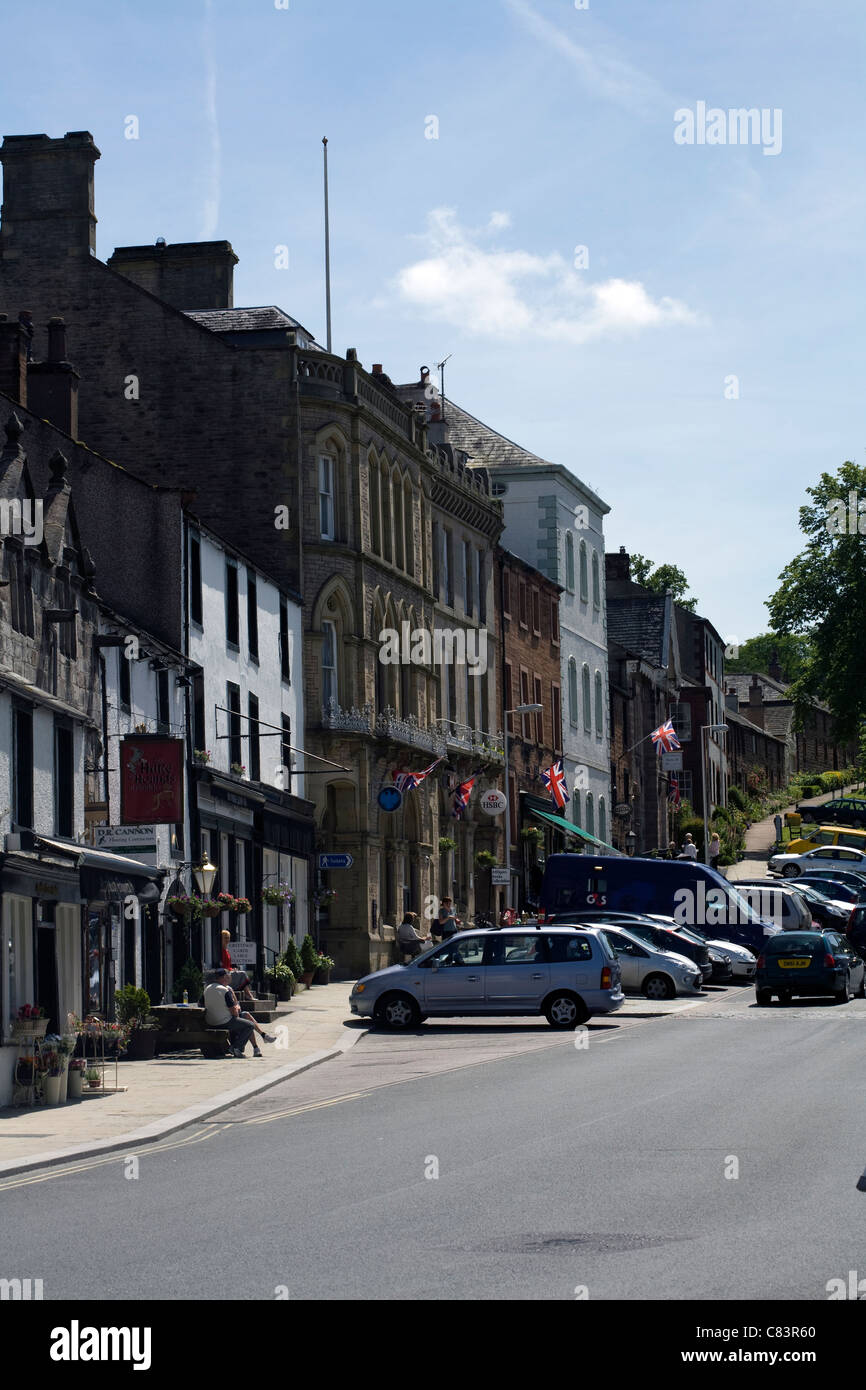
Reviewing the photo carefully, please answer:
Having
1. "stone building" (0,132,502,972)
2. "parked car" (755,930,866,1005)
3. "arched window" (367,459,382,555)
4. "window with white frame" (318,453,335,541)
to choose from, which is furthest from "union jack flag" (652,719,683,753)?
"parked car" (755,930,866,1005)

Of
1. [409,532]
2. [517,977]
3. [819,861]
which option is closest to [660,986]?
[517,977]

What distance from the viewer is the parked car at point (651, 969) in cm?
3716

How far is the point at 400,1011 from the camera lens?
3128cm

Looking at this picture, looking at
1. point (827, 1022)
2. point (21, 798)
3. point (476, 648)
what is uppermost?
point (476, 648)

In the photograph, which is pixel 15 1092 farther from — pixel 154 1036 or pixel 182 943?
pixel 182 943

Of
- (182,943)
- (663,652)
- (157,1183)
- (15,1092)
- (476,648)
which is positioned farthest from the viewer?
(663,652)

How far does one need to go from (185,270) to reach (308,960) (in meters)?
20.1

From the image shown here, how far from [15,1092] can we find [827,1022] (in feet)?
46.7

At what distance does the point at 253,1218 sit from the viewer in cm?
1209

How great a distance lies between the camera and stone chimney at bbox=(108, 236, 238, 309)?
169 ft

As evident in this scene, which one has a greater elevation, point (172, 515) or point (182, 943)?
point (172, 515)

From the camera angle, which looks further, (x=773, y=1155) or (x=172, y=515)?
(x=172, y=515)
